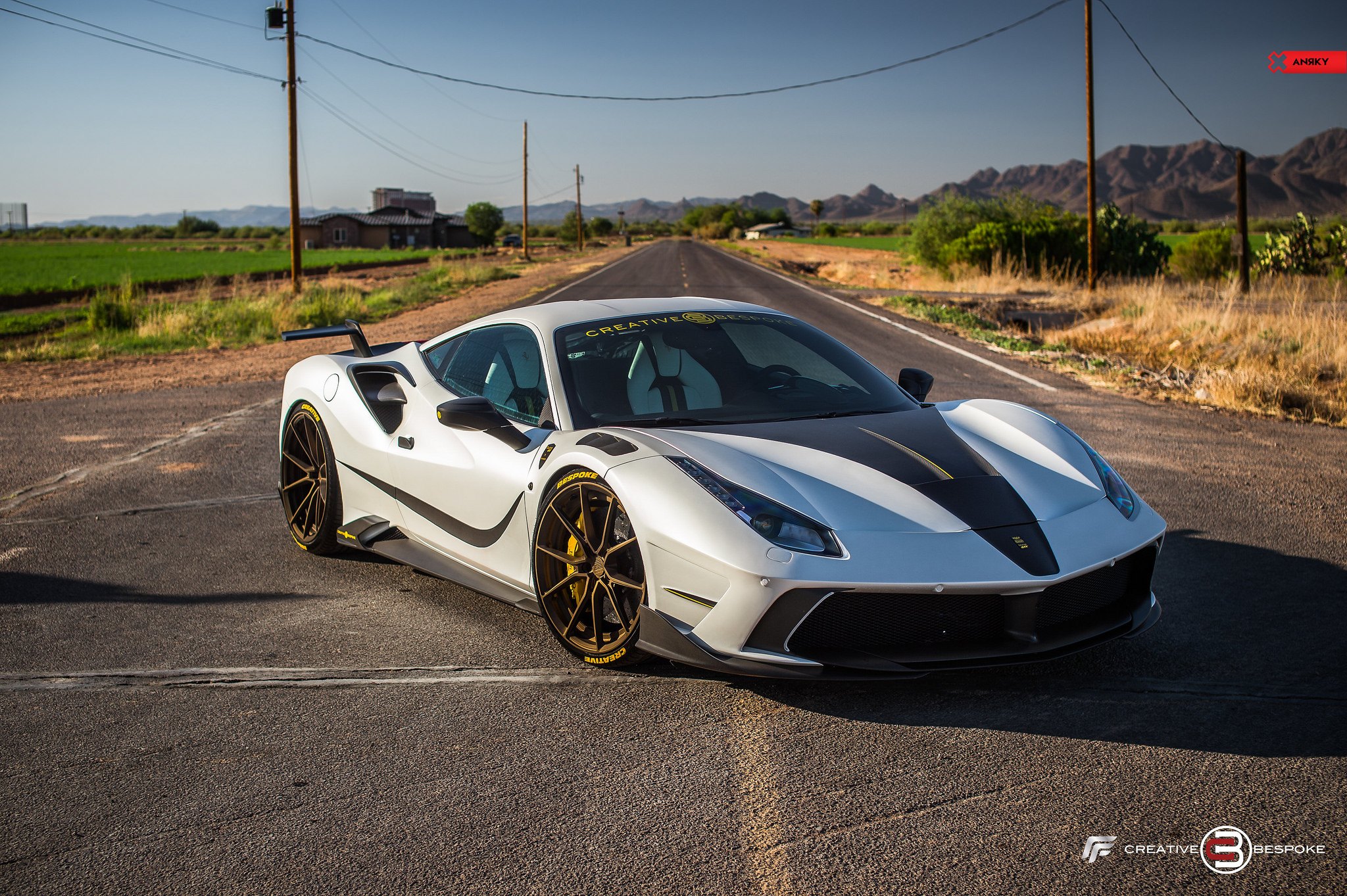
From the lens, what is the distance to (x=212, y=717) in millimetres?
3629

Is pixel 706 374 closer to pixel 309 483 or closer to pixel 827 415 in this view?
pixel 827 415

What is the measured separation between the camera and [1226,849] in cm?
263

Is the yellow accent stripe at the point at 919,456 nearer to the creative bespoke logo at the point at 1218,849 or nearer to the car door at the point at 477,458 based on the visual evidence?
the car door at the point at 477,458

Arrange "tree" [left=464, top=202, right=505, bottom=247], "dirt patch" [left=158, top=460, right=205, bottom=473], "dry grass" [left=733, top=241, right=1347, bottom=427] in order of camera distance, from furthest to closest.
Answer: "tree" [left=464, top=202, right=505, bottom=247], "dry grass" [left=733, top=241, right=1347, bottom=427], "dirt patch" [left=158, top=460, right=205, bottom=473]

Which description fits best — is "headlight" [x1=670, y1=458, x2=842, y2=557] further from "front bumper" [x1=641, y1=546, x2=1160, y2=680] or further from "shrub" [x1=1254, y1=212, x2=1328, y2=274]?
"shrub" [x1=1254, y1=212, x2=1328, y2=274]

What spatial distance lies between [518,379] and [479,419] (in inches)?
21.0

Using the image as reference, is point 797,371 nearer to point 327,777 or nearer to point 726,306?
point 726,306

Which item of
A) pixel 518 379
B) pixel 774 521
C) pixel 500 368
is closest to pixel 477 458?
pixel 518 379

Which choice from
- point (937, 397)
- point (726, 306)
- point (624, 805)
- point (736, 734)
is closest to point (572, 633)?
point (736, 734)

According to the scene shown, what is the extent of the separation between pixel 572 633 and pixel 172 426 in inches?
288

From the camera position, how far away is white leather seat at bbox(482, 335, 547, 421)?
4.61m

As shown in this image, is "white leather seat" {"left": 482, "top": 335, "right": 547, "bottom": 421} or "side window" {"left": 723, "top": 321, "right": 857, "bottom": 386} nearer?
"white leather seat" {"left": 482, "top": 335, "right": 547, "bottom": 421}

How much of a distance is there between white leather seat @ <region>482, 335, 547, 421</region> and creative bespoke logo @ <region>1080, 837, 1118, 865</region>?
8.74 ft

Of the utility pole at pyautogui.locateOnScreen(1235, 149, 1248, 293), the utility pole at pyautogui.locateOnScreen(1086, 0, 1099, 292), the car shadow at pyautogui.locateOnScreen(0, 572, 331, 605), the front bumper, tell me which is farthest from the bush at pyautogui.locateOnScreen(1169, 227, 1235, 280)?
the car shadow at pyautogui.locateOnScreen(0, 572, 331, 605)
